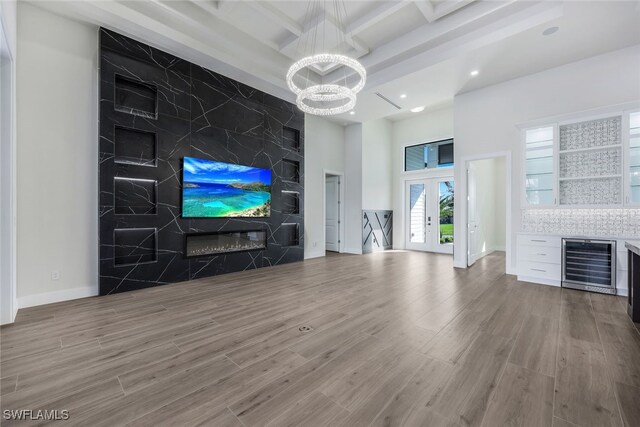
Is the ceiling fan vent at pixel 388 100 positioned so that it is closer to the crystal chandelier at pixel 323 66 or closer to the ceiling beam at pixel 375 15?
the crystal chandelier at pixel 323 66

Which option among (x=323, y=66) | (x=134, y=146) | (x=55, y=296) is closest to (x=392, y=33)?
(x=323, y=66)

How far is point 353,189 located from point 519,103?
171 inches

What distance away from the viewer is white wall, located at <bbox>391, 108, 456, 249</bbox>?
8.17m

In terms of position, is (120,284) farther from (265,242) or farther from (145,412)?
(145,412)

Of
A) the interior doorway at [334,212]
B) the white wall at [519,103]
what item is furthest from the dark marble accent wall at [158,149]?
the white wall at [519,103]

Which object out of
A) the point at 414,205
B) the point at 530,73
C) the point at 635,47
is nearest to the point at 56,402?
the point at 530,73

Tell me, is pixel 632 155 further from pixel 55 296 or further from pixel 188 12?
pixel 55 296

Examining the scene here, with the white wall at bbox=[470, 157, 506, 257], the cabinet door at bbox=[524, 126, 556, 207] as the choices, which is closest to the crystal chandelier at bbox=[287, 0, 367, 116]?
the cabinet door at bbox=[524, 126, 556, 207]

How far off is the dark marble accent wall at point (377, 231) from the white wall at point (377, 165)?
0.23 m

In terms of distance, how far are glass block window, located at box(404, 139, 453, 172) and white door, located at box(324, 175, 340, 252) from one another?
8.35 ft

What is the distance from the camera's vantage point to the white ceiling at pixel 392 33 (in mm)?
3764

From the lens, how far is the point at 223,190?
534cm

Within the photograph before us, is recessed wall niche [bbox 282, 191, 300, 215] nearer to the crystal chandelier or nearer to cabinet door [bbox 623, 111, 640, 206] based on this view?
the crystal chandelier

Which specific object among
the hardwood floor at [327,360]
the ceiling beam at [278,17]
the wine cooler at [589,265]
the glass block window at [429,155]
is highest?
the ceiling beam at [278,17]
